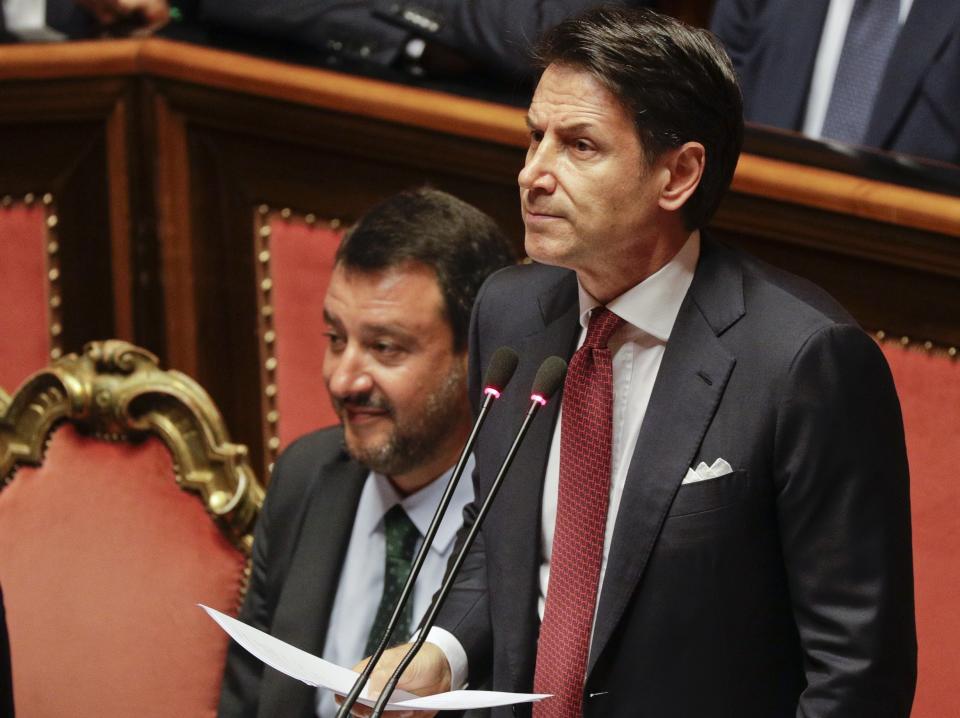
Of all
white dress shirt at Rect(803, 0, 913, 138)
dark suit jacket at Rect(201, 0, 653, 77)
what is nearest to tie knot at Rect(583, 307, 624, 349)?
dark suit jacket at Rect(201, 0, 653, 77)

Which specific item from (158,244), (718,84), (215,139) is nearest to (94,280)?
(158,244)

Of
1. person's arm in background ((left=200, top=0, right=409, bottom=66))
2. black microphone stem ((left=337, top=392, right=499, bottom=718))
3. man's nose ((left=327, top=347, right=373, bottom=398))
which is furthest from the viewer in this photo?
person's arm in background ((left=200, top=0, right=409, bottom=66))

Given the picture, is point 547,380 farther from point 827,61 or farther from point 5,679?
point 827,61

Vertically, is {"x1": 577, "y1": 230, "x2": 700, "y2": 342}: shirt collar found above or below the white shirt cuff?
above

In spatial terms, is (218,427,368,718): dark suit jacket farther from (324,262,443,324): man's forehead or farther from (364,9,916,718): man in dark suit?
(364,9,916,718): man in dark suit

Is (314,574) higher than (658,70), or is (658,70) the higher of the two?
(658,70)

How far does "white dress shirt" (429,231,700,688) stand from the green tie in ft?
1.43

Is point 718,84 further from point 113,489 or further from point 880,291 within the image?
point 113,489

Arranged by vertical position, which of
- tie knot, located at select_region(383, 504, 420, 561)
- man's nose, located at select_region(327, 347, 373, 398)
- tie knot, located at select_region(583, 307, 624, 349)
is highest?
tie knot, located at select_region(583, 307, 624, 349)

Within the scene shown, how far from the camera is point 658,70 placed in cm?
128

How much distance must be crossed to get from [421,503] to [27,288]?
1134mm

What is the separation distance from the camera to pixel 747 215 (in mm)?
1846

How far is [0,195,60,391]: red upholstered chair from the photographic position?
103 inches

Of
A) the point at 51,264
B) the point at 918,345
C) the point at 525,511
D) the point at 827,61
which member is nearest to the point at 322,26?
the point at 51,264
